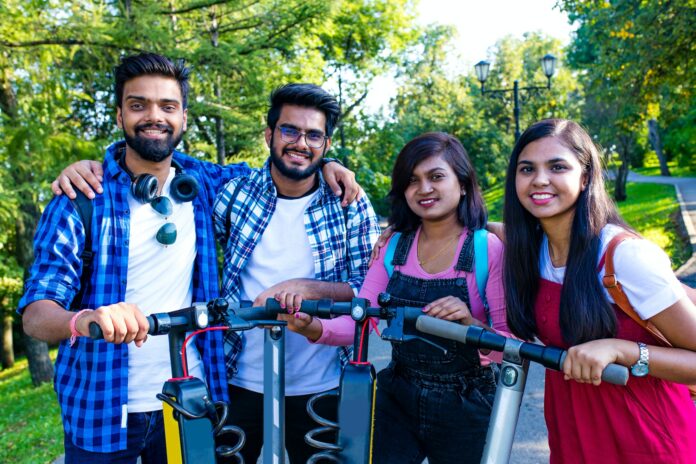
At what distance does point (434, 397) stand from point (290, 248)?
95 centimetres

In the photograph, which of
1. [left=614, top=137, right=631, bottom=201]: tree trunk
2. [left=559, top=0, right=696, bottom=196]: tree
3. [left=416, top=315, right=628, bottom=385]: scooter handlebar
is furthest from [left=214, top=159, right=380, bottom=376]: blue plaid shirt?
[left=614, top=137, right=631, bottom=201]: tree trunk

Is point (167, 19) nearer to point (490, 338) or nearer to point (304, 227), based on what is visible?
point (304, 227)

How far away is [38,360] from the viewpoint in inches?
380

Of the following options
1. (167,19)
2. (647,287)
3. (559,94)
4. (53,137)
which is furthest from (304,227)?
(559,94)

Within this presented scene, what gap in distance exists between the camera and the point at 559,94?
34156 millimetres

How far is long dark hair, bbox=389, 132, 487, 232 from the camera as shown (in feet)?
7.89

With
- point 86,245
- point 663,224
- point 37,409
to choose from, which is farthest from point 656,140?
point 86,245

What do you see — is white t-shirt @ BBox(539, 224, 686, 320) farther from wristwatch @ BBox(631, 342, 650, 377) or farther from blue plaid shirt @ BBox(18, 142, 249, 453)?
blue plaid shirt @ BBox(18, 142, 249, 453)

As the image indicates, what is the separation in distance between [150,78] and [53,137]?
21.5ft

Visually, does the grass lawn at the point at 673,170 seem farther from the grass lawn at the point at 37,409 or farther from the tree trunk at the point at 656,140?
the grass lawn at the point at 37,409

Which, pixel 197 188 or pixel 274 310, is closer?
pixel 274 310

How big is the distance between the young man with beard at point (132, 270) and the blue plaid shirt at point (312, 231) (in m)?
0.11

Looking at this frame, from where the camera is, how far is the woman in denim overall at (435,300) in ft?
7.43

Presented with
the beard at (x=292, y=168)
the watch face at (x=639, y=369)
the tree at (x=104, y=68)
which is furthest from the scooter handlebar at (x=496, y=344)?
the tree at (x=104, y=68)
